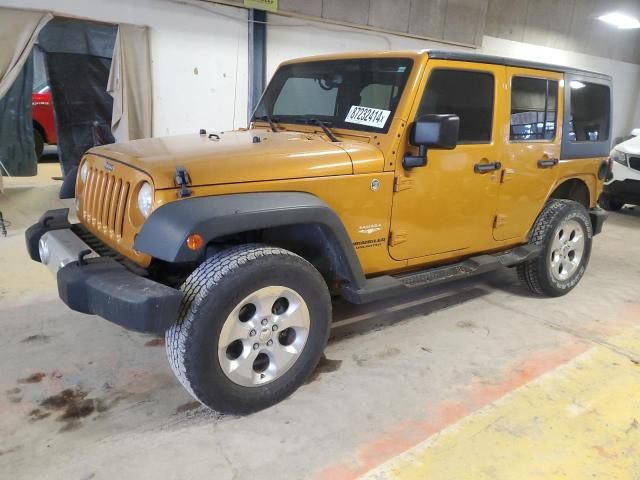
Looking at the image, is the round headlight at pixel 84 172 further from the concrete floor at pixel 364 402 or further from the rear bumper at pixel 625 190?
the rear bumper at pixel 625 190

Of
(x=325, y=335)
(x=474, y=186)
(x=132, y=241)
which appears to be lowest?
(x=325, y=335)

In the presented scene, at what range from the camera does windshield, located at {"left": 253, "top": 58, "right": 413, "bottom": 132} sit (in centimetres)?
266

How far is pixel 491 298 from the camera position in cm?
380

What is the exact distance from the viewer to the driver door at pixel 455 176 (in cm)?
268

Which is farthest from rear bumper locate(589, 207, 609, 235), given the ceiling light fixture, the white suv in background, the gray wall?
the ceiling light fixture

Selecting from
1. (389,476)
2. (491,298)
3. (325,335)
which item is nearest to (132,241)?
(325,335)

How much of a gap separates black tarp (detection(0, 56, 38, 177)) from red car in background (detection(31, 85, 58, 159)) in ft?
8.05

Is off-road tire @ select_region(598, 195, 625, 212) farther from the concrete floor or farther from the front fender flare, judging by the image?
the front fender flare

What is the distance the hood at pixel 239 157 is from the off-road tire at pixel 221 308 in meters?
0.35

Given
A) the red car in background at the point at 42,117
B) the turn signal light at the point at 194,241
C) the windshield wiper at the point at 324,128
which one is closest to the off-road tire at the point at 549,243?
the windshield wiper at the point at 324,128

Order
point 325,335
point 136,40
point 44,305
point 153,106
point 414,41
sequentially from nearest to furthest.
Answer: point 325,335 < point 44,305 < point 136,40 < point 153,106 < point 414,41

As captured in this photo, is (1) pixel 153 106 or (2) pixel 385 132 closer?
(2) pixel 385 132

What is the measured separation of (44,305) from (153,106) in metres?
3.64

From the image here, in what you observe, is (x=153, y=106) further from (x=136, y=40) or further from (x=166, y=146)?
(x=166, y=146)
